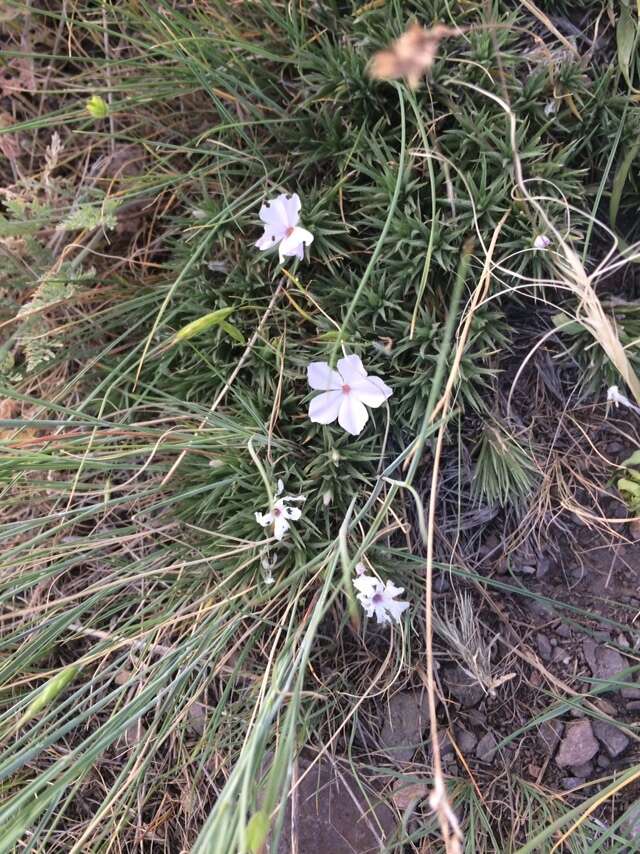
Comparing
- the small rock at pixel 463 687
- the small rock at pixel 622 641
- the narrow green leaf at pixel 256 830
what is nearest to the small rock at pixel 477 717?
the small rock at pixel 463 687

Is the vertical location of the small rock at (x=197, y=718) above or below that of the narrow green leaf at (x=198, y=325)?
below

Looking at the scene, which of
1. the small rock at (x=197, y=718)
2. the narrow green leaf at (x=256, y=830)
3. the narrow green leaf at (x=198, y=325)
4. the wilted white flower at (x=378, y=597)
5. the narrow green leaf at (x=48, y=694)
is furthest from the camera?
the small rock at (x=197, y=718)

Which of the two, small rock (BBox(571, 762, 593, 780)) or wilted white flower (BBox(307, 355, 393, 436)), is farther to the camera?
small rock (BBox(571, 762, 593, 780))

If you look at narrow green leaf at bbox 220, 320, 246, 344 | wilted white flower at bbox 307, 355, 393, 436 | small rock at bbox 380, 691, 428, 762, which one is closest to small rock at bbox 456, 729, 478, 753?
small rock at bbox 380, 691, 428, 762

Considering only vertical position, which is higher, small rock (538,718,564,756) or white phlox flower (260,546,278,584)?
white phlox flower (260,546,278,584)

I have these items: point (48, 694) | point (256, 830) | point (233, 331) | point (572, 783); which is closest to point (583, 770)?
point (572, 783)

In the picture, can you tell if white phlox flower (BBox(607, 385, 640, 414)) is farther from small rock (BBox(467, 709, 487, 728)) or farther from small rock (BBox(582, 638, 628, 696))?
small rock (BBox(467, 709, 487, 728))

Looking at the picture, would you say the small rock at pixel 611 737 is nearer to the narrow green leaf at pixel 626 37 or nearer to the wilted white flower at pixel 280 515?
the wilted white flower at pixel 280 515

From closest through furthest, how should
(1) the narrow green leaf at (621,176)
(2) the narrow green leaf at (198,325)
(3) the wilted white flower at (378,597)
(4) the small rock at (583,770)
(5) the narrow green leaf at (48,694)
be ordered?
(5) the narrow green leaf at (48,694)
(2) the narrow green leaf at (198,325)
(3) the wilted white flower at (378,597)
(1) the narrow green leaf at (621,176)
(4) the small rock at (583,770)
